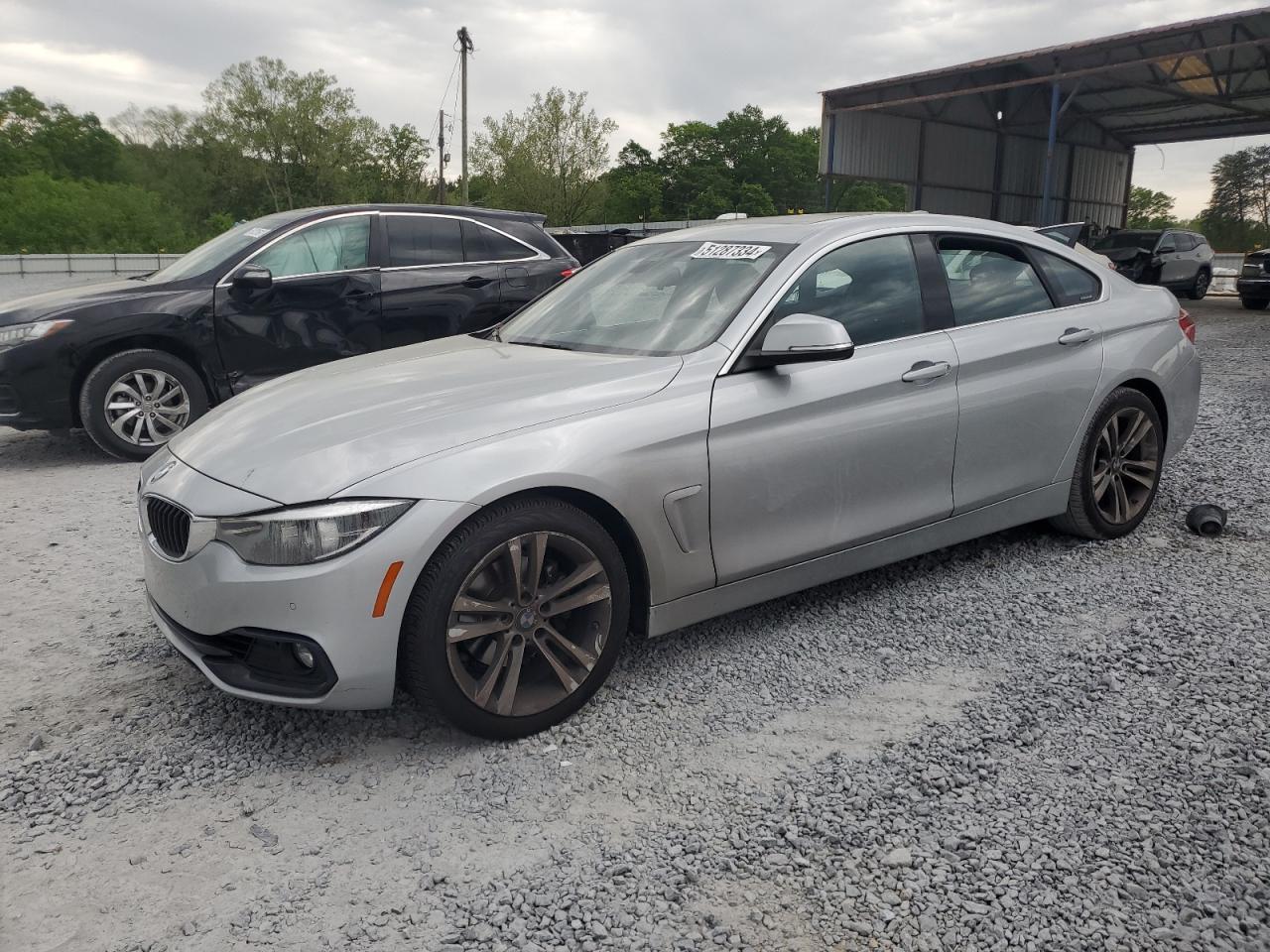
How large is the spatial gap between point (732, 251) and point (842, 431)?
34.6 inches

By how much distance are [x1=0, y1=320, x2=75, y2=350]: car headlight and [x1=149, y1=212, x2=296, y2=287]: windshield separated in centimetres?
92

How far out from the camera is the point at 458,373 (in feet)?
11.3

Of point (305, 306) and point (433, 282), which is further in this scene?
point (433, 282)

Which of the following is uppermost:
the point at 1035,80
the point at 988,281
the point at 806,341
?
the point at 1035,80

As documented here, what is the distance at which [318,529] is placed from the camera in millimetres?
2729

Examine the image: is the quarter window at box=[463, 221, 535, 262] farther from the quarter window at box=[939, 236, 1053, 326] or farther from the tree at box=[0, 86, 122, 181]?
the tree at box=[0, 86, 122, 181]

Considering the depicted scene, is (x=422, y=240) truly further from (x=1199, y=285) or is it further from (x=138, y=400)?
(x=1199, y=285)

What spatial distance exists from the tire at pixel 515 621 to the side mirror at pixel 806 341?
2.87 ft

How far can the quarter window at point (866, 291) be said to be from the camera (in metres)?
3.71

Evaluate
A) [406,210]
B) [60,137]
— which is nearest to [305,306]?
[406,210]

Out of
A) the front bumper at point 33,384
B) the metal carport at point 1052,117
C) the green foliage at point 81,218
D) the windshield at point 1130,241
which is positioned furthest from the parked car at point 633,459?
the green foliage at point 81,218

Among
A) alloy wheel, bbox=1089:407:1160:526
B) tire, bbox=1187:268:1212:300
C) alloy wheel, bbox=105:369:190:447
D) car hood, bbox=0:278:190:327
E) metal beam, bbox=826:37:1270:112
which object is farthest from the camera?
tire, bbox=1187:268:1212:300

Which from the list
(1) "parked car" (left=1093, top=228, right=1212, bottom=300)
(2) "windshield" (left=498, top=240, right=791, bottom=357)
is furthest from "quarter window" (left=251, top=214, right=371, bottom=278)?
(1) "parked car" (left=1093, top=228, right=1212, bottom=300)

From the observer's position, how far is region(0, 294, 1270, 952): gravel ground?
89.4 inches
